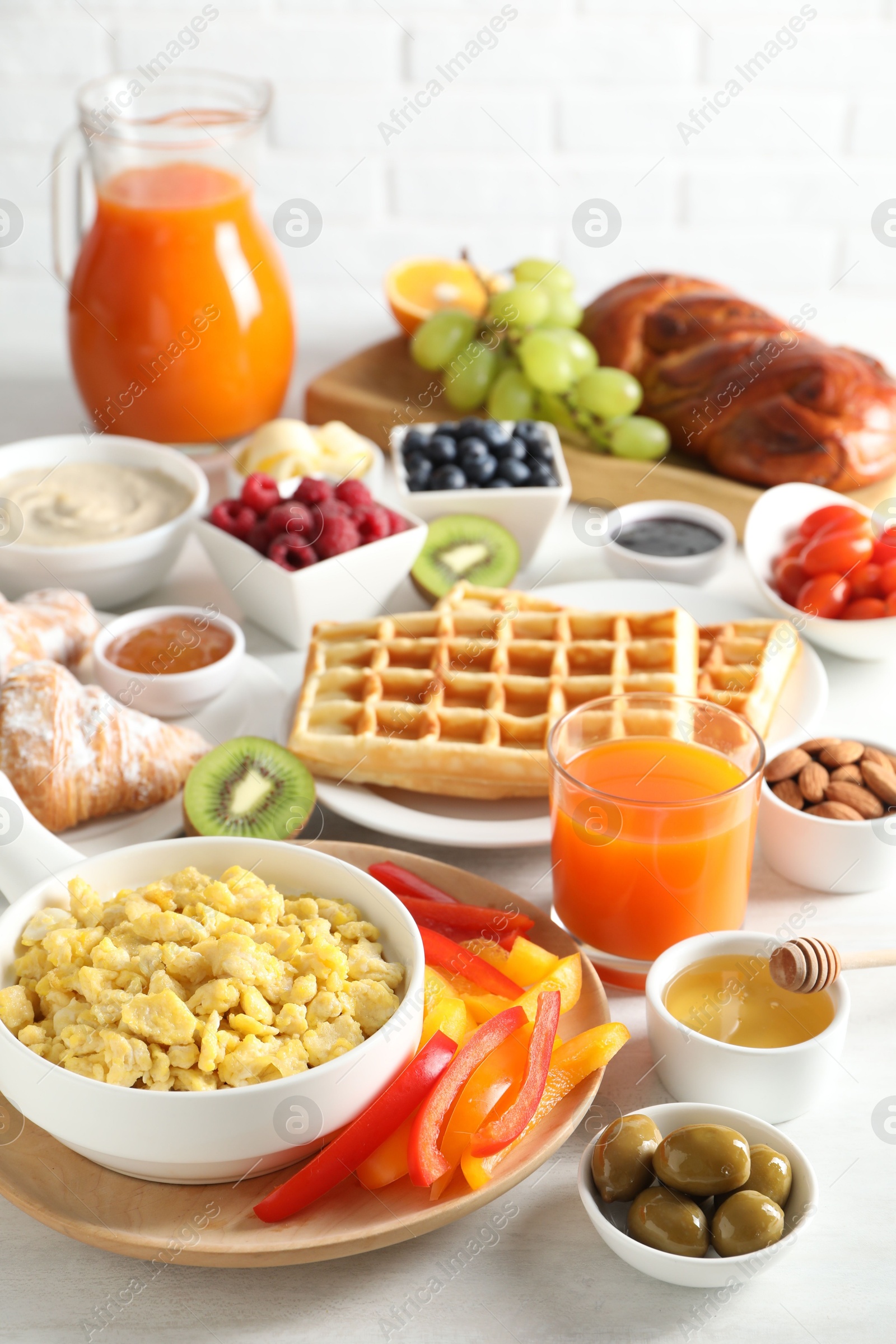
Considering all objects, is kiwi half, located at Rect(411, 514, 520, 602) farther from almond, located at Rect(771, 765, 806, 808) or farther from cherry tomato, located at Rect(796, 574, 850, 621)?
almond, located at Rect(771, 765, 806, 808)

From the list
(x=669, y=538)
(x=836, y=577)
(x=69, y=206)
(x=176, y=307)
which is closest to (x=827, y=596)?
(x=836, y=577)

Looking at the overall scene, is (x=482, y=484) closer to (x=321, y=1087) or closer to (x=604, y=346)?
(x=604, y=346)

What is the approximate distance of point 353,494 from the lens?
6.19 feet

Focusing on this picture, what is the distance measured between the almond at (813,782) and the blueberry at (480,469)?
77cm

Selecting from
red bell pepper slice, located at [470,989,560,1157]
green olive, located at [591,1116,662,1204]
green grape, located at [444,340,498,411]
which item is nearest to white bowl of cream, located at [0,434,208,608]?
green grape, located at [444,340,498,411]

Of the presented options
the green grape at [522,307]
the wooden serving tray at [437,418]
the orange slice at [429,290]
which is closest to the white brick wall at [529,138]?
the orange slice at [429,290]

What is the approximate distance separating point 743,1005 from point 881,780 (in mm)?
383

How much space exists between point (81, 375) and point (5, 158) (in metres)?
1.32

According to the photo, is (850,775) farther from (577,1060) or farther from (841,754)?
(577,1060)

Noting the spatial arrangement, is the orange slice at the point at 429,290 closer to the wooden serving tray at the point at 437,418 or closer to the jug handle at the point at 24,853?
the wooden serving tray at the point at 437,418

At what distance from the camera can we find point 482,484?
2.04 meters

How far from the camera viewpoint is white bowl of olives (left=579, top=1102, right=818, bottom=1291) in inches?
38.4

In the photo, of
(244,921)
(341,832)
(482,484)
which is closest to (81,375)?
(482,484)

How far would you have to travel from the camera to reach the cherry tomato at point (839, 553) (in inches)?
72.0
